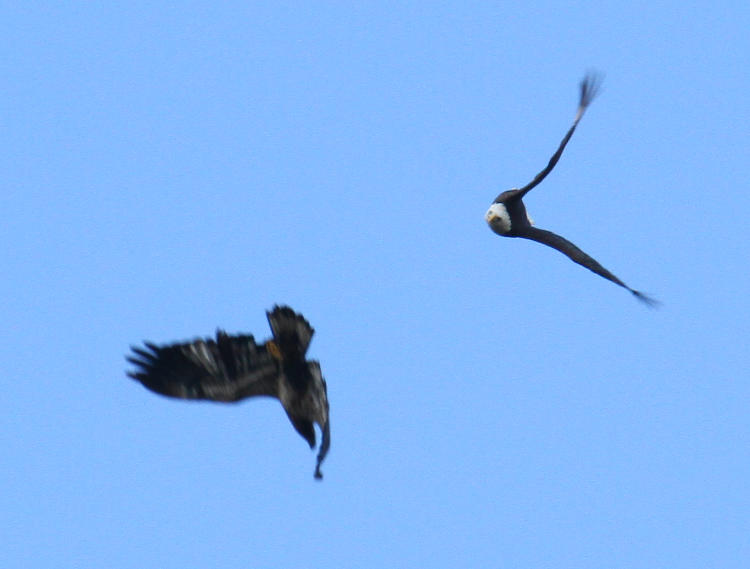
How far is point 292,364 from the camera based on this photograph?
655 inches

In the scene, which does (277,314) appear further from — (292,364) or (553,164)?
(553,164)

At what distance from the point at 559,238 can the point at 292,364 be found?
12.6 feet

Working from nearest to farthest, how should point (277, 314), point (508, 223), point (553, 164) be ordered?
point (277, 314) → point (553, 164) → point (508, 223)

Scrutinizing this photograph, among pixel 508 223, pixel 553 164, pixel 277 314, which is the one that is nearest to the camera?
pixel 277 314

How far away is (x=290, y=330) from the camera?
53.7ft

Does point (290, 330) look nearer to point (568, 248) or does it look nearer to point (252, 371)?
point (252, 371)

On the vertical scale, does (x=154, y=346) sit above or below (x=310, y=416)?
above

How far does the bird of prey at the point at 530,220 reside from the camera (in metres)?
17.8

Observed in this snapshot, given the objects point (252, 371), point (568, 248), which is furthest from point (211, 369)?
point (568, 248)

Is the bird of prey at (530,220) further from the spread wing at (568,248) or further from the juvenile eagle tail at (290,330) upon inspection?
the juvenile eagle tail at (290,330)

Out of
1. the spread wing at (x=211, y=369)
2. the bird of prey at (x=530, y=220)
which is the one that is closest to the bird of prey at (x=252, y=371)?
the spread wing at (x=211, y=369)

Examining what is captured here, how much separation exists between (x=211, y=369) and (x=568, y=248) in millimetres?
4462

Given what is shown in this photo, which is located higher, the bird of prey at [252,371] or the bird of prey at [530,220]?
the bird of prey at [530,220]

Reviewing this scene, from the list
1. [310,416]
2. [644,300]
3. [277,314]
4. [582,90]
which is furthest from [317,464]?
[582,90]
